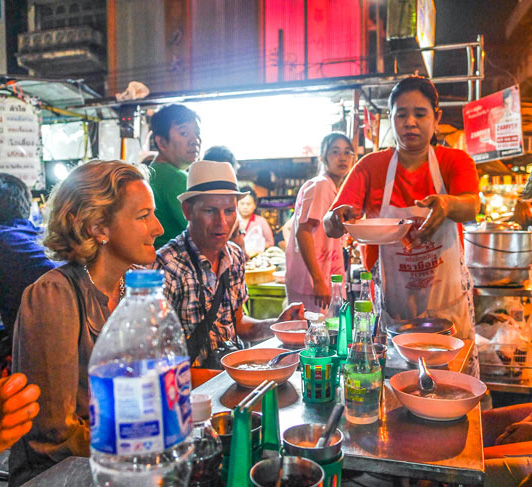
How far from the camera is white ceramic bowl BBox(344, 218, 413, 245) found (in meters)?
2.57

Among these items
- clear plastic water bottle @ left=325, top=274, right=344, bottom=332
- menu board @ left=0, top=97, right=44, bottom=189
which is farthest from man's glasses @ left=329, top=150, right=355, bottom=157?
menu board @ left=0, top=97, right=44, bottom=189

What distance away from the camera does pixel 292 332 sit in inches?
99.7

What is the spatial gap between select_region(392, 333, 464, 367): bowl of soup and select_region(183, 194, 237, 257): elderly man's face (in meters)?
1.16

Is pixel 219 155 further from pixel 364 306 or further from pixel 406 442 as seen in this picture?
pixel 406 442

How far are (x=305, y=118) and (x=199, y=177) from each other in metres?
3.97

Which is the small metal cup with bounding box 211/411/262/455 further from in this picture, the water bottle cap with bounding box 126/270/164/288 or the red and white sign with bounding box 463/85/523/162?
the red and white sign with bounding box 463/85/523/162

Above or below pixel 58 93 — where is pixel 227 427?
below

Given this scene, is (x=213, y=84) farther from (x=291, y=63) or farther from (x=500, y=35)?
(x=500, y=35)

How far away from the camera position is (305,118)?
21.0ft

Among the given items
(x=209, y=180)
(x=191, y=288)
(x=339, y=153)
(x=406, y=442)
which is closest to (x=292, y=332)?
(x=191, y=288)

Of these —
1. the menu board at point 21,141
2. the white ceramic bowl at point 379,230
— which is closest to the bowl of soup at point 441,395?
the white ceramic bowl at point 379,230

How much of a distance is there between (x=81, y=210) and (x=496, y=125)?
664cm

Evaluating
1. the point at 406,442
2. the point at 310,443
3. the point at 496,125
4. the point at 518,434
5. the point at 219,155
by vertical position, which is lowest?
the point at 518,434

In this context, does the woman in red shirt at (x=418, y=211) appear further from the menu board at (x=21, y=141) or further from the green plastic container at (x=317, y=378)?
the menu board at (x=21, y=141)
